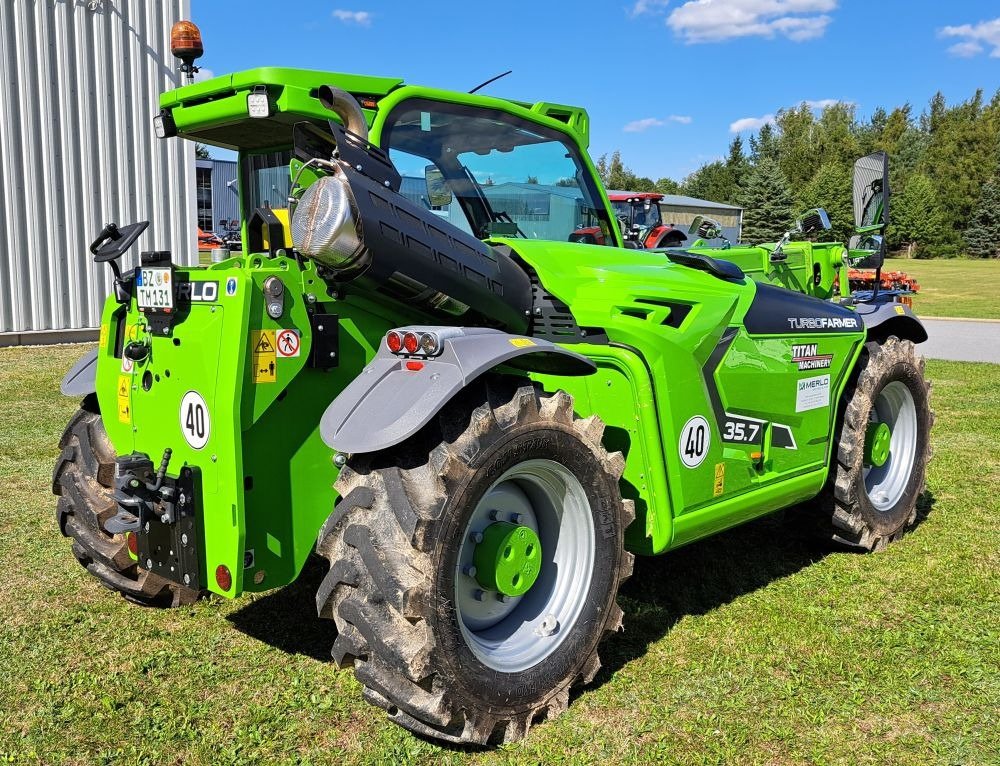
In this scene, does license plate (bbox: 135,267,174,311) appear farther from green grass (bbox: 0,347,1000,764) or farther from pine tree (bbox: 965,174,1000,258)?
pine tree (bbox: 965,174,1000,258)

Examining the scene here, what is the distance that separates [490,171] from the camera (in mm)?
4152

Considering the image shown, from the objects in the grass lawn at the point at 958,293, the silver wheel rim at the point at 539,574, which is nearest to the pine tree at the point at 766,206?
the grass lawn at the point at 958,293

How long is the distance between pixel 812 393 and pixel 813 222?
1602mm

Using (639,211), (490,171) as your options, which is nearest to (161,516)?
(490,171)

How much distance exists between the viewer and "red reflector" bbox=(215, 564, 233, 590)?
3002 mm

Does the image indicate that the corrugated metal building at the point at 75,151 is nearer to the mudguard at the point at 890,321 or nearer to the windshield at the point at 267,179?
the windshield at the point at 267,179

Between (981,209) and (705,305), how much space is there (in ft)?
219

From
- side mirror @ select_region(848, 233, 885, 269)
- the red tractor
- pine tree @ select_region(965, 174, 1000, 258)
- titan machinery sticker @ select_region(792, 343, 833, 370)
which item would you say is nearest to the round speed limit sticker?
the red tractor

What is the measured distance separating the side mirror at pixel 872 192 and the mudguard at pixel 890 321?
0.45 m

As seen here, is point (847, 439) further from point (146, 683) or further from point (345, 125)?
point (146, 683)

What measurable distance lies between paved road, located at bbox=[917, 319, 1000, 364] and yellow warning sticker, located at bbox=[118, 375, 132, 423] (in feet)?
37.4

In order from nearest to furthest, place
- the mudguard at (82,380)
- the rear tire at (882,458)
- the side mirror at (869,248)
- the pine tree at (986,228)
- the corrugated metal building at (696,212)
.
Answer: the mudguard at (82,380) < the rear tire at (882,458) < the side mirror at (869,248) < the corrugated metal building at (696,212) < the pine tree at (986,228)

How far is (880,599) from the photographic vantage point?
4398 mm

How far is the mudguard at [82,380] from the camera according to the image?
407cm
